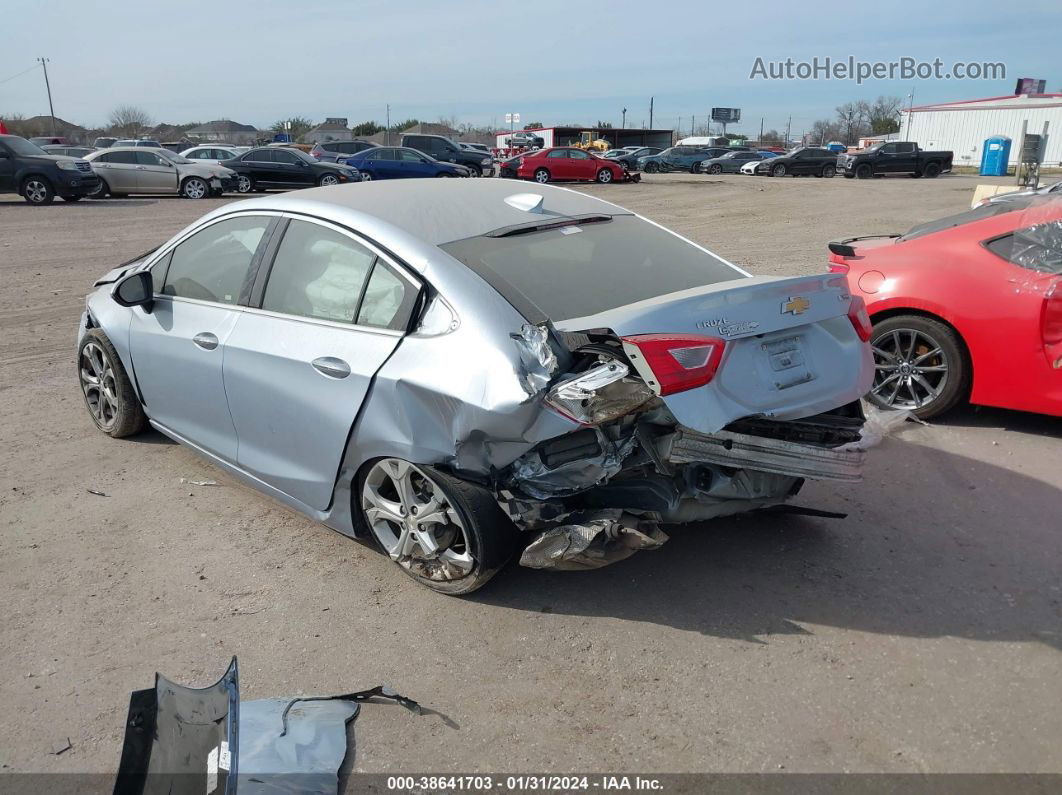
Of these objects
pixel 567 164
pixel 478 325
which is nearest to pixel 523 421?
pixel 478 325

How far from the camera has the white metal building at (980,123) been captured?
177 feet

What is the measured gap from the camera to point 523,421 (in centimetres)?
309

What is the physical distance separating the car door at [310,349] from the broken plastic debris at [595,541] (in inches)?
38.6

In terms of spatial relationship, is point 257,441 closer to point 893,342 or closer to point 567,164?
point 893,342

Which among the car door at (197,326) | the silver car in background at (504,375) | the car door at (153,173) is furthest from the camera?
the car door at (153,173)

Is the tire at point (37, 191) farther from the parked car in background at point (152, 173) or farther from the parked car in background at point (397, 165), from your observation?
the parked car in background at point (397, 165)

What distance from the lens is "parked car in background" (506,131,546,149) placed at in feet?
180

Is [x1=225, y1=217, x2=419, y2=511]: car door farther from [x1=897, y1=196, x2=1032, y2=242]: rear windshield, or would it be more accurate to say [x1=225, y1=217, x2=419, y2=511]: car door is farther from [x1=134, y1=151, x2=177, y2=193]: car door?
[x1=134, y1=151, x2=177, y2=193]: car door

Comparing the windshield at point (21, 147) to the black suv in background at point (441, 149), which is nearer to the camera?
the windshield at point (21, 147)

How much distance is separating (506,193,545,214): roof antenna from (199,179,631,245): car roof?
0.03 metres

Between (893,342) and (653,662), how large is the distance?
11.2ft

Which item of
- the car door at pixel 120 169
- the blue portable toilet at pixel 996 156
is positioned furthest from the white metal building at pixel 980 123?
the car door at pixel 120 169

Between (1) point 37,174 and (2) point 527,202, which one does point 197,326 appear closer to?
(2) point 527,202

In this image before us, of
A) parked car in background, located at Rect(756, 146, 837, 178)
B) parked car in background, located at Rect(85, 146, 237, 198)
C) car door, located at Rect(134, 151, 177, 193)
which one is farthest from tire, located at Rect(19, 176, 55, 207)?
parked car in background, located at Rect(756, 146, 837, 178)
